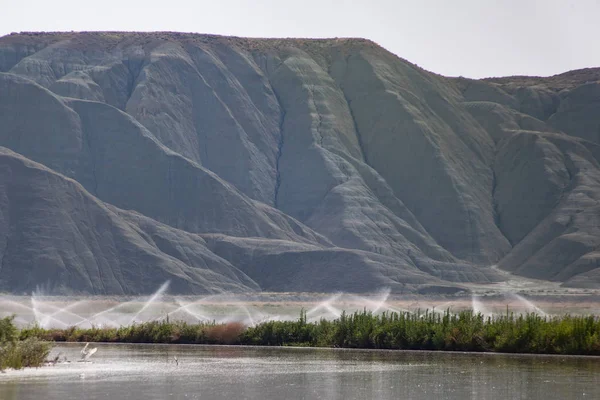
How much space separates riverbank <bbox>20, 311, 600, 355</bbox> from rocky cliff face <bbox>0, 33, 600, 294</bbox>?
179 ft

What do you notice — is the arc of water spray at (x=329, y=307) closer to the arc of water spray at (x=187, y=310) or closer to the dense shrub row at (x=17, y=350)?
the arc of water spray at (x=187, y=310)

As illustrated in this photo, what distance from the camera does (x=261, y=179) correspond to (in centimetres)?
16588

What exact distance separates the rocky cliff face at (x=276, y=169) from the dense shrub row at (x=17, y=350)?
242ft

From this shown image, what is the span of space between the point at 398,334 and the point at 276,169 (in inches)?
4336

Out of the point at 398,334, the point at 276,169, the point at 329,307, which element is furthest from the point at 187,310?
the point at 276,169

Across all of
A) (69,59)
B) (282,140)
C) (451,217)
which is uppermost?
(69,59)

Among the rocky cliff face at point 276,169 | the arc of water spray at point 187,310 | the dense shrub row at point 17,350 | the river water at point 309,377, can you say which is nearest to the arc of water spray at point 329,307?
the arc of water spray at point 187,310

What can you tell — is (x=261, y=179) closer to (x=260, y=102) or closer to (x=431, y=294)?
(x=260, y=102)

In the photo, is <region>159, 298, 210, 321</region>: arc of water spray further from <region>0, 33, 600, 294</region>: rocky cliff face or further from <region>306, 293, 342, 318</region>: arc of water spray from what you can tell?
<region>0, 33, 600, 294</region>: rocky cliff face

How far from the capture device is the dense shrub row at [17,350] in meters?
44.8

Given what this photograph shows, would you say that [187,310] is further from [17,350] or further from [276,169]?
[276,169]

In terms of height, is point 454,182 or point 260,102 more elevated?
point 260,102

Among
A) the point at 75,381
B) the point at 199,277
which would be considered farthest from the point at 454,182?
the point at 75,381

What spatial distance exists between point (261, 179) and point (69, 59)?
36835 mm
